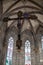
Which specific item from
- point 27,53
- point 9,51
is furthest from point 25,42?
point 9,51

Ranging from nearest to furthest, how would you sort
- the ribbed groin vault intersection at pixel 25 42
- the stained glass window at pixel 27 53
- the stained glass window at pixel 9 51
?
1. the ribbed groin vault intersection at pixel 25 42
2. the stained glass window at pixel 9 51
3. the stained glass window at pixel 27 53

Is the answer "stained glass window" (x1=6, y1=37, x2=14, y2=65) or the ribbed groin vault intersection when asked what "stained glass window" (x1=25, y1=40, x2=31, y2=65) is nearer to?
the ribbed groin vault intersection

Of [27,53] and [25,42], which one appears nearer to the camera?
[27,53]

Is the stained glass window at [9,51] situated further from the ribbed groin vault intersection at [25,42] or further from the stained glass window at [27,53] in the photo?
the stained glass window at [27,53]

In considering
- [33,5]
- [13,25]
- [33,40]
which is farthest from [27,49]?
[33,5]

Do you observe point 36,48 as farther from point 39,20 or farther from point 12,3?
point 12,3

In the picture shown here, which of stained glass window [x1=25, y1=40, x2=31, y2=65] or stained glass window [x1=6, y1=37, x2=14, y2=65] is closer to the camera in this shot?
stained glass window [x1=6, y1=37, x2=14, y2=65]

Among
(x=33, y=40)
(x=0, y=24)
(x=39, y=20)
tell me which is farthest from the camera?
(x=33, y=40)

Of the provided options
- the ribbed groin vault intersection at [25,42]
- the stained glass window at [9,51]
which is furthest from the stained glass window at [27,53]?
the stained glass window at [9,51]

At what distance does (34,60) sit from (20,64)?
1.73 metres

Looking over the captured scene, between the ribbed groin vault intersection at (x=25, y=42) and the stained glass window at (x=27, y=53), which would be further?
the stained glass window at (x=27, y=53)

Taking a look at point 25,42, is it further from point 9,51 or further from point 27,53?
point 9,51

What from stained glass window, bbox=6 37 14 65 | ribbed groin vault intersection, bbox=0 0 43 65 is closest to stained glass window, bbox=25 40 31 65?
ribbed groin vault intersection, bbox=0 0 43 65

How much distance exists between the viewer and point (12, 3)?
18469 millimetres
